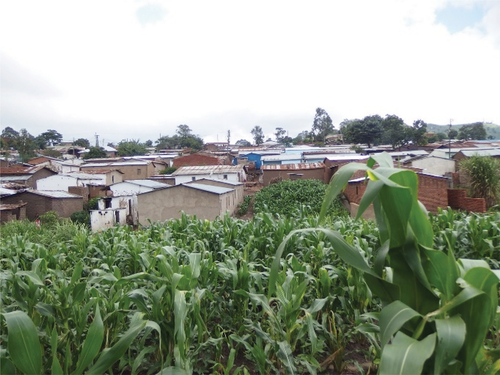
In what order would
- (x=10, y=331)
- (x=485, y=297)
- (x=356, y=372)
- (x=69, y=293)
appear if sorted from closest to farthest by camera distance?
1. (x=485, y=297)
2. (x=10, y=331)
3. (x=356, y=372)
4. (x=69, y=293)

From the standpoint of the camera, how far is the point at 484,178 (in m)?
14.6

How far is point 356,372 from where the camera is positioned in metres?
2.38

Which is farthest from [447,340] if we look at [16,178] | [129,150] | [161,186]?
[129,150]

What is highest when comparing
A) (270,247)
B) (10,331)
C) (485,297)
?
(485,297)

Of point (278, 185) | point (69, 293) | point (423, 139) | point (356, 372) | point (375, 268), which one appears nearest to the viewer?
point (375, 268)

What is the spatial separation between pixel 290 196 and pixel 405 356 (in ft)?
58.9

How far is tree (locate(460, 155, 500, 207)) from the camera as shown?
14.5 meters

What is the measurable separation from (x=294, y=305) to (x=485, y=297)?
120cm

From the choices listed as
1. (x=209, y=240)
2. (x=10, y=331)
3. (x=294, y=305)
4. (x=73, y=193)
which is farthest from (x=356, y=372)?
(x=73, y=193)

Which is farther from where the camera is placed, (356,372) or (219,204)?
(219,204)

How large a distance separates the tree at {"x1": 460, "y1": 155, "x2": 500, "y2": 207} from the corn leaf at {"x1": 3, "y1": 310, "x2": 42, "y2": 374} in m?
16.3

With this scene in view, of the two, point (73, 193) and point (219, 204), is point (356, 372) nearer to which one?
point (219, 204)

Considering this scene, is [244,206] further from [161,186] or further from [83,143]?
[83,143]

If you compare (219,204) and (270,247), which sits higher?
(270,247)
